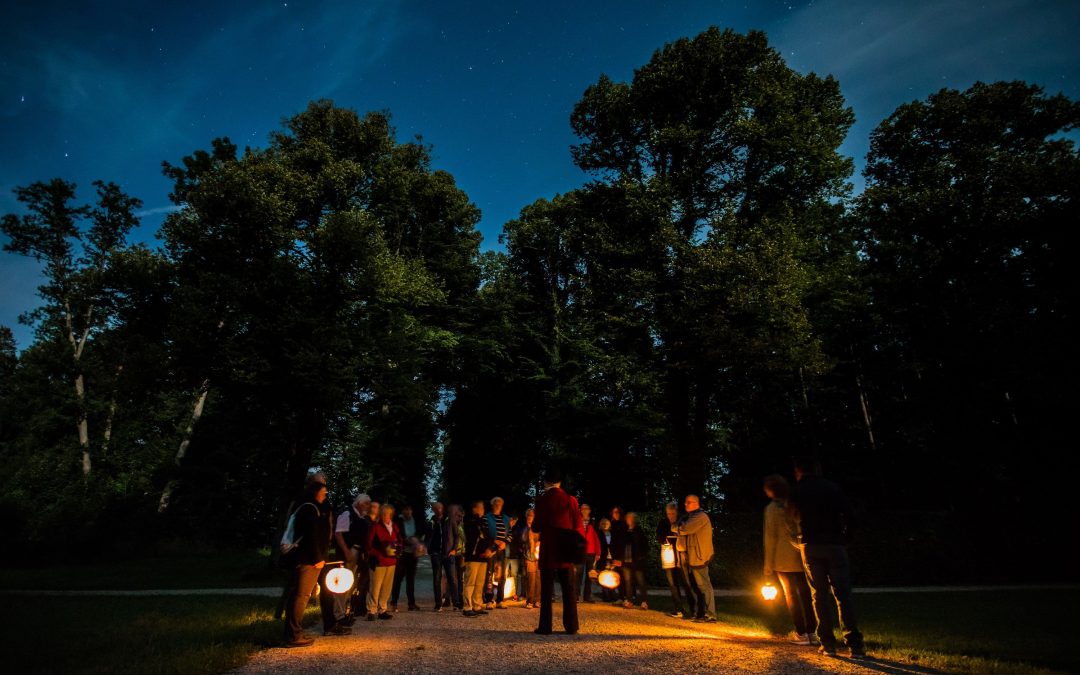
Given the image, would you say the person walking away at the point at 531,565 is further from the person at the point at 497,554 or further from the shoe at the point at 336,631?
the shoe at the point at 336,631

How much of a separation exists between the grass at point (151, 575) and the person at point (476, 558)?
8846 mm

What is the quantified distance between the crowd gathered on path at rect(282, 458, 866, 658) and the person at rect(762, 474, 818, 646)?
0.01 m

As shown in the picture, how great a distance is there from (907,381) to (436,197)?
22.6 m

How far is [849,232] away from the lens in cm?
2383

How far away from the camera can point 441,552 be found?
1136 cm

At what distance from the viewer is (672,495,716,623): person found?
9.54 metres

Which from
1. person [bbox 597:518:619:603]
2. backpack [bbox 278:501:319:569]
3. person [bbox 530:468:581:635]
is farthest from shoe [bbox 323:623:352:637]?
person [bbox 597:518:619:603]

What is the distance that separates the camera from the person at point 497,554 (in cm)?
1059

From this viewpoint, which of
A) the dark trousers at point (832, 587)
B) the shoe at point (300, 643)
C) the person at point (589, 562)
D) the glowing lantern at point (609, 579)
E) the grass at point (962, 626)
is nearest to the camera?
the grass at point (962, 626)

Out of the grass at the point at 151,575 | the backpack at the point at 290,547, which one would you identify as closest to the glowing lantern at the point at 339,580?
the backpack at the point at 290,547

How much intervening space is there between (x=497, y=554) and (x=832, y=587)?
7.01 metres

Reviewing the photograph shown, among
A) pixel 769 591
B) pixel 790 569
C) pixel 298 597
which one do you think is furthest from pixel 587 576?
pixel 298 597

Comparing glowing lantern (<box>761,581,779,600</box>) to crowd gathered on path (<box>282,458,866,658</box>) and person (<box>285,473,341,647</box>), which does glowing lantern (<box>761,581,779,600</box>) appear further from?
person (<box>285,473,341,647</box>)

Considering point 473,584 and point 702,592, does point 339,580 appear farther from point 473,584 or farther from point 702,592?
point 702,592
